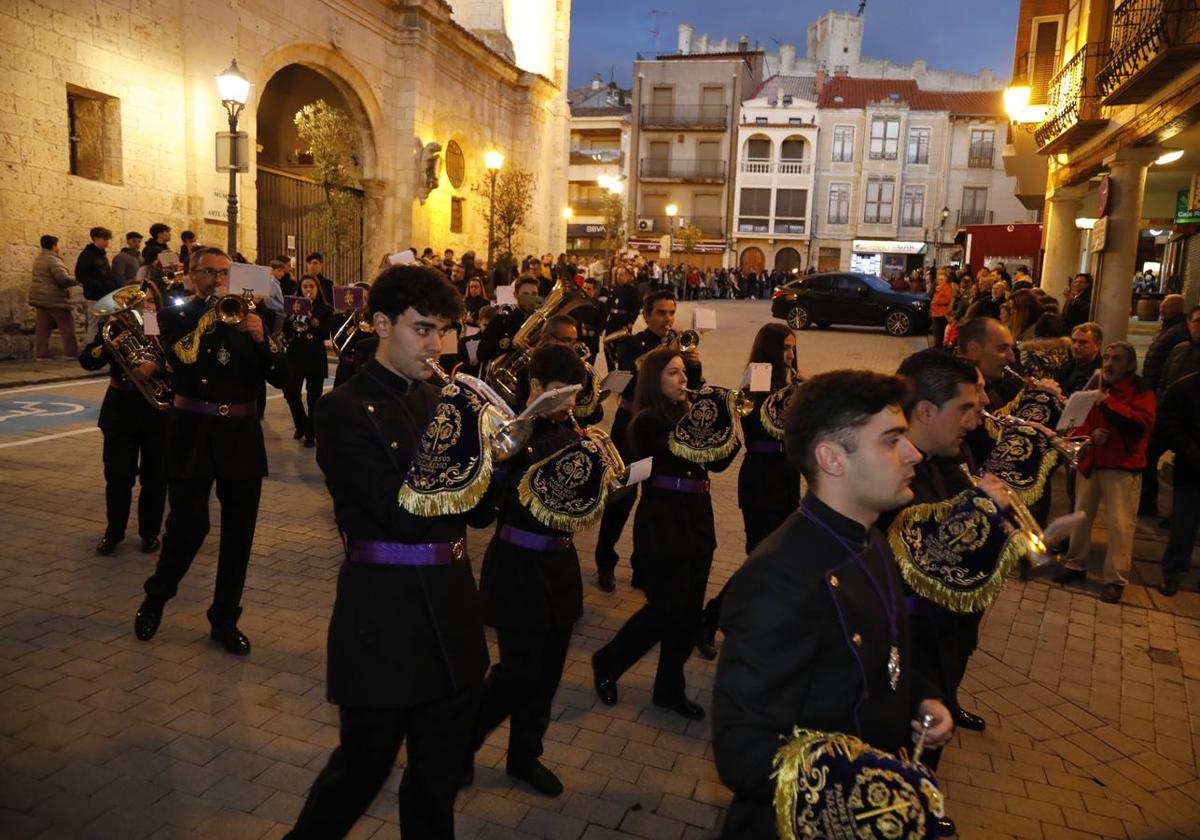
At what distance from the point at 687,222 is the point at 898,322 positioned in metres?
35.0

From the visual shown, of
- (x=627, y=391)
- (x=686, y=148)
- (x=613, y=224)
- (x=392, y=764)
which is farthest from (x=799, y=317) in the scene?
(x=686, y=148)

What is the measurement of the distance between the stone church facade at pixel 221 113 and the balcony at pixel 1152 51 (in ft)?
46.5

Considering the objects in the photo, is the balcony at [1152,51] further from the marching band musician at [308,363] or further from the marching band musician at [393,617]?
the marching band musician at [308,363]

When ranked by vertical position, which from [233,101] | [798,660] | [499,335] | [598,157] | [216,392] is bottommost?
[798,660]

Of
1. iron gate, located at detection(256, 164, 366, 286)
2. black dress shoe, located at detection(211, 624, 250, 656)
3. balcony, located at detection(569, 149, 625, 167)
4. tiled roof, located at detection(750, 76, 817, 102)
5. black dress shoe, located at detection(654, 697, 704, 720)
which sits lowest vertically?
black dress shoe, located at detection(654, 697, 704, 720)

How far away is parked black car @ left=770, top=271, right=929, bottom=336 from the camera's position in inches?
954

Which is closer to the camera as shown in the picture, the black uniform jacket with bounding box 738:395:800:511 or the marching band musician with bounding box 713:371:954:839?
the marching band musician with bounding box 713:371:954:839

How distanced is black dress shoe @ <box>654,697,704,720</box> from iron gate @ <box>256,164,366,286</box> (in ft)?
53.1

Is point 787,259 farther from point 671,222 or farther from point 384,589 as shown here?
point 384,589

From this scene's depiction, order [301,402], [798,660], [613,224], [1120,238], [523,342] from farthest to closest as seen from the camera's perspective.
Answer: [613,224] → [1120,238] → [301,402] → [523,342] → [798,660]

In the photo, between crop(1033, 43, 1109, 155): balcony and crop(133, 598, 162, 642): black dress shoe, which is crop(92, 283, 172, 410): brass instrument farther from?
crop(1033, 43, 1109, 155): balcony

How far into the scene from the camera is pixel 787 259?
5656 centimetres

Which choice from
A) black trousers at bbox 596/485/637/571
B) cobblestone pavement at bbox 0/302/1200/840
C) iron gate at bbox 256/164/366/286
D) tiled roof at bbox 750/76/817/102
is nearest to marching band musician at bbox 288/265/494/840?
cobblestone pavement at bbox 0/302/1200/840

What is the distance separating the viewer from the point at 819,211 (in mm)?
54656
